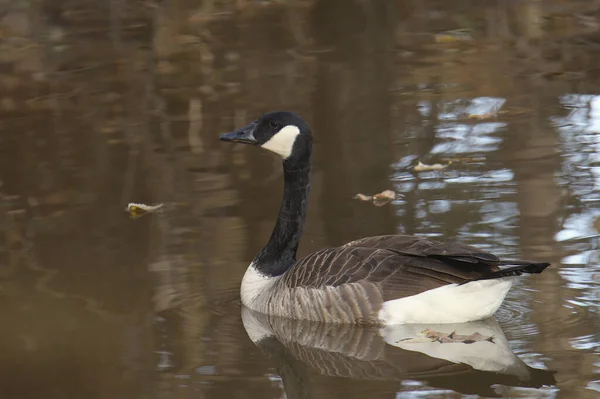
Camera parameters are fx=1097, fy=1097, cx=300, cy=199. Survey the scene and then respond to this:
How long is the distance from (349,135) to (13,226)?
3.90 m

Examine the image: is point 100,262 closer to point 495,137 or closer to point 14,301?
point 14,301

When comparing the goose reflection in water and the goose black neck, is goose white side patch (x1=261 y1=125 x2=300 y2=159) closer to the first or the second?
the goose black neck

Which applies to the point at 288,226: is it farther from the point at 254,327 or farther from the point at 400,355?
the point at 400,355

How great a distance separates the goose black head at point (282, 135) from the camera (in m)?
7.63

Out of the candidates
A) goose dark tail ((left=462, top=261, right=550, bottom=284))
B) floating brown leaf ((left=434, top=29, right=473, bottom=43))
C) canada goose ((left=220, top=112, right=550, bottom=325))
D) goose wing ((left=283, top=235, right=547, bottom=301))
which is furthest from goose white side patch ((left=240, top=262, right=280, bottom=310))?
floating brown leaf ((left=434, top=29, right=473, bottom=43))

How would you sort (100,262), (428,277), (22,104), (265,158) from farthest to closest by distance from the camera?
1. (22,104)
2. (265,158)
3. (100,262)
4. (428,277)

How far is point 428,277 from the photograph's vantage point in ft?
22.5

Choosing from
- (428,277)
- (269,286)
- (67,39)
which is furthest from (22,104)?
(428,277)

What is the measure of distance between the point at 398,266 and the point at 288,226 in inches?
46.0

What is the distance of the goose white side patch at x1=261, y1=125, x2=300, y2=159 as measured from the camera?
764 centimetres

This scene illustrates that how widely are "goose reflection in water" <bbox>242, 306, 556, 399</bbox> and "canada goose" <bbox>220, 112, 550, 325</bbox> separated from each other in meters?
0.10

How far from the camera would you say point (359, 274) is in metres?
7.11

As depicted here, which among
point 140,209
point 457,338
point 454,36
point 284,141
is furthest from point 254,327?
point 454,36

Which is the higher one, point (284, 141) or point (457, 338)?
point (284, 141)
